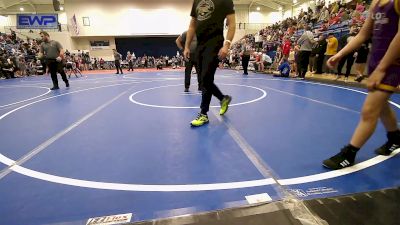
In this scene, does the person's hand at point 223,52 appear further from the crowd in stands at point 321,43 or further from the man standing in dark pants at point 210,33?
the crowd in stands at point 321,43

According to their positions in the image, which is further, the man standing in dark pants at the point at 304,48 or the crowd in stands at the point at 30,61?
the crowd in stands at the point at 30,61

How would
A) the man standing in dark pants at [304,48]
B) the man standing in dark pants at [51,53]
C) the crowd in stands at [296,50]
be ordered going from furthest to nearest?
the crowd in stands at [296,50], the man standing in dark pants at [304,48], the man standing in dark pants at [51,53]

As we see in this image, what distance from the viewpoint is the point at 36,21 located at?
21.6m

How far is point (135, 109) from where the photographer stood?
4.45 meters

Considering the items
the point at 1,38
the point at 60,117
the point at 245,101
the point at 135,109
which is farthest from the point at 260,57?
the point at 1,38

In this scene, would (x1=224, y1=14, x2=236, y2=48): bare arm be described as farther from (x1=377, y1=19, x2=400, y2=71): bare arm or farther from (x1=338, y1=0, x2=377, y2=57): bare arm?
(x1=377, y1=19, x2=400, y2=71): bare arm

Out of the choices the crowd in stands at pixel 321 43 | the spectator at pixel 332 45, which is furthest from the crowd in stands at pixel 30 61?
the spectator at pixel 332 45

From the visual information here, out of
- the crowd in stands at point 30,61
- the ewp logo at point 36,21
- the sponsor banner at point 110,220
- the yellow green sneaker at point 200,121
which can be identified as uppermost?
the ewp logo at point 36,21

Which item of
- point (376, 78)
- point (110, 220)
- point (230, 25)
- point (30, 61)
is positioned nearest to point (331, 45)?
point (230, 25)

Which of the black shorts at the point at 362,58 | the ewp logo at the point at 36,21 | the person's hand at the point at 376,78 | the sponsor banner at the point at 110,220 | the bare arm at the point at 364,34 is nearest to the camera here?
the sponsor banner at the point at 110,220

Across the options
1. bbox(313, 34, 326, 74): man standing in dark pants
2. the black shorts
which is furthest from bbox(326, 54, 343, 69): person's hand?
bbox(313, 34, 326, 74): man standing in dark pants

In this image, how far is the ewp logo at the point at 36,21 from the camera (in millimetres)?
21375

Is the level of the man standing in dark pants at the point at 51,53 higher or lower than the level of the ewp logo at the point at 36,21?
lower

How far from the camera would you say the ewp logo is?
842 inches
